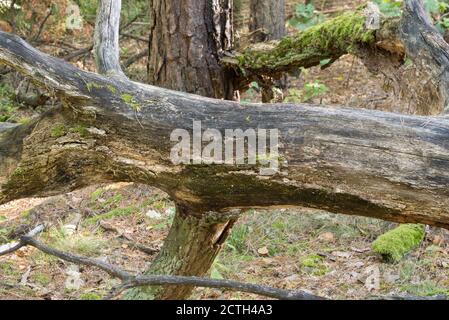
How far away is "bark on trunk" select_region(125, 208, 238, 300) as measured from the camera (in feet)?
11.1

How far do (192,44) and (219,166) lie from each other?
256 cm

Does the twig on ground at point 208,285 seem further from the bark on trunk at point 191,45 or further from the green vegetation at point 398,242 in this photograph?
the bark on trunk at point 191,45

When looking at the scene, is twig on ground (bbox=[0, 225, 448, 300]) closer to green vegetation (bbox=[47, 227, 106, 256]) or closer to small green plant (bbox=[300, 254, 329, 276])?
small green plant (bbox=[300, 254, 329, 276])

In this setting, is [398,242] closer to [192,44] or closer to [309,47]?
[309,47]

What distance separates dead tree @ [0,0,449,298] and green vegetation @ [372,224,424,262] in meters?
1.88

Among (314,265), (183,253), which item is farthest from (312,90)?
(183,253)

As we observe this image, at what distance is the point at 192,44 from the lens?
5.18 metres

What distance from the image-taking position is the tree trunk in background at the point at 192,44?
5.11m

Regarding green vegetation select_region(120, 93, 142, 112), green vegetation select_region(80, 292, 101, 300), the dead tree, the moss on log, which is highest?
the moss on log

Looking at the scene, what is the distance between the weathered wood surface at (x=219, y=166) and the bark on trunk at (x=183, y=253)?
31cm

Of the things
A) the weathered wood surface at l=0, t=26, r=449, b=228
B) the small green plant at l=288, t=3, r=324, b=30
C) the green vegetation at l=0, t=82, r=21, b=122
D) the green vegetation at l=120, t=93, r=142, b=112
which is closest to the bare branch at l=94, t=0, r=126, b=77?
the weathered wood surface at l=0, t=26, r=449, b=228

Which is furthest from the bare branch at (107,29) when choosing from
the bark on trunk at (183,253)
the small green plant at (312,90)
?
the small green plant at (312,90)

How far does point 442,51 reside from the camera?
361 cm

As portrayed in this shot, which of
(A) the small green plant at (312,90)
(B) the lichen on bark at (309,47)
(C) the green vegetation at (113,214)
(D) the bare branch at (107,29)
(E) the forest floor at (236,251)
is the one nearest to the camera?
(D) the bare branch at (107,29)
